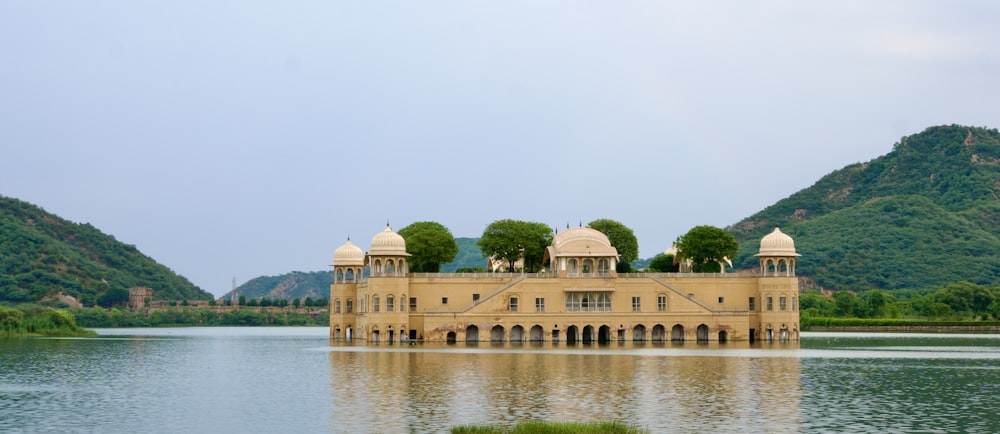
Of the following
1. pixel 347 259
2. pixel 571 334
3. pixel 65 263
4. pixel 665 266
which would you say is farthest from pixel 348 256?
pixel 65 263

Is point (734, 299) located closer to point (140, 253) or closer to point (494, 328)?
point (494, 328)

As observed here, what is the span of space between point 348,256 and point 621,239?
20.1m

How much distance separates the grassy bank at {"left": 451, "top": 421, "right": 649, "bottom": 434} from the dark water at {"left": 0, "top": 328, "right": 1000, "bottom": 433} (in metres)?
1.28

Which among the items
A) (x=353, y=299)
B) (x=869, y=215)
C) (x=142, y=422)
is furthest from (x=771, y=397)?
(x=869, y=215)

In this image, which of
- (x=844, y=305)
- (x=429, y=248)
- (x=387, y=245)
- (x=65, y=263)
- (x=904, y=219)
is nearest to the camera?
(x=387, y=245)

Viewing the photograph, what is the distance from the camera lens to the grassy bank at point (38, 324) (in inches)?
3664

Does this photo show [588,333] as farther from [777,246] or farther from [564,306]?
[777,246]

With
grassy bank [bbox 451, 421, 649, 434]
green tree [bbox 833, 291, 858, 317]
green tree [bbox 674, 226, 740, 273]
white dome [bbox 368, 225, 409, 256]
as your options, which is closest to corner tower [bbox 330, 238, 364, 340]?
white dome [bbox 368, 225, 409, 256]

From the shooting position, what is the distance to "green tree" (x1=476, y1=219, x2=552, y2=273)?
86.2 meters

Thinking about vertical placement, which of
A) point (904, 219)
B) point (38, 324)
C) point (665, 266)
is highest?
point (904, 219)

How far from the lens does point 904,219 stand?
145125mm

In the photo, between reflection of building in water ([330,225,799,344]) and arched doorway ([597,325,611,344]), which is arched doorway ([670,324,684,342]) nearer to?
reflection of building in water ([330,225,799,344])

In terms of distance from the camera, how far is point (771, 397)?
35375 mm

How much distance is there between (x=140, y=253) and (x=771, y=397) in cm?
14518
